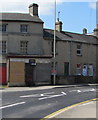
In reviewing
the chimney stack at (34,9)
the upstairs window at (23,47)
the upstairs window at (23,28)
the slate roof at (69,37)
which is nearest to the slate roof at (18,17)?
the chimney stack at (34,9)

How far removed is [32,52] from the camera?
29.9m

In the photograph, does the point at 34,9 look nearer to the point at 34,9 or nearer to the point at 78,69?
the point at 34,9

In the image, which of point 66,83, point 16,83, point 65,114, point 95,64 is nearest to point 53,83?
point 66,83

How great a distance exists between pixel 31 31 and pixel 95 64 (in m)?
13.0

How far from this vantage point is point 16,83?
87.2 feet

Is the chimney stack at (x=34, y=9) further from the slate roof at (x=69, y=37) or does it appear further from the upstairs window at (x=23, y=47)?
the upstairs window at (x=23, y=47)

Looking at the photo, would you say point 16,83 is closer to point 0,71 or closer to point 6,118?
point 0,71

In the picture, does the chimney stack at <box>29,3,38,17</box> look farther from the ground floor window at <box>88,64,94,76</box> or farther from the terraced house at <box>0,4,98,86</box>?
the ground floor window at <box>88,64,94,76</box>

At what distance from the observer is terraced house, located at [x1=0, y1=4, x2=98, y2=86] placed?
2697 cm

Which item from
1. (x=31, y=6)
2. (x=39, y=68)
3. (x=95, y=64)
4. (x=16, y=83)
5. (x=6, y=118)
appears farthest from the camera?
(x=95, y=64)

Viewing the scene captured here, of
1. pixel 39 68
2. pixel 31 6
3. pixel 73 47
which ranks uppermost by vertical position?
pixel 31 6

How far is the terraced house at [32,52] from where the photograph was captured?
88.5 ft

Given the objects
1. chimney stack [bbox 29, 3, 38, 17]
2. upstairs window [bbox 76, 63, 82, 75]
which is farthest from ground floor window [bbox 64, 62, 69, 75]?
chimney stack [bbox 29, 3, 38, 17]

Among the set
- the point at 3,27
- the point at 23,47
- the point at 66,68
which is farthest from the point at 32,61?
the point at 66,68
